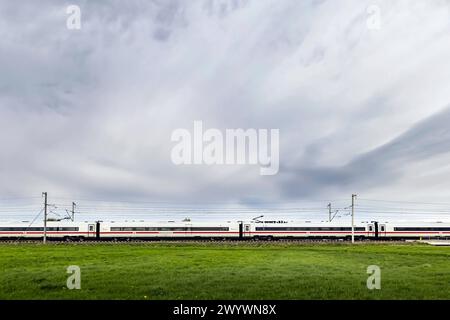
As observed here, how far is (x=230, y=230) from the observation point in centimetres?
7781

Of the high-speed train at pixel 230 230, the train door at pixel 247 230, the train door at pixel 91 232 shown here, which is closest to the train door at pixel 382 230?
the high-speed train at pixel 230 230

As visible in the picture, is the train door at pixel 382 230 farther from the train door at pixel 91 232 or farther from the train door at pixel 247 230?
the train door at pixel 91 232

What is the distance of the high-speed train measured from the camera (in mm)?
77188

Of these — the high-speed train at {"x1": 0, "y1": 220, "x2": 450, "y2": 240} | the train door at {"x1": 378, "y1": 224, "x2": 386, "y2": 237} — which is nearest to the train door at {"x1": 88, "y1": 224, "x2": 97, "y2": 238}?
the high-speed train at {"x1": 0, "y1": 220, "x2": 450, "y2": 240}

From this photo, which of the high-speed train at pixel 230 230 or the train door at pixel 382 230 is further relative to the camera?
the train door at pixel 382 230

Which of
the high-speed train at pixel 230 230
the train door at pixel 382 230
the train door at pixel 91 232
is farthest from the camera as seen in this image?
the train door at pixel 382 230

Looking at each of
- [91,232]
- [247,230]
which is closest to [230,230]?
[247,230]

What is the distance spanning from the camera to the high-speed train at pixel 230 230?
7719cm

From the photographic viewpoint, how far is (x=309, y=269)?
73.5 ft

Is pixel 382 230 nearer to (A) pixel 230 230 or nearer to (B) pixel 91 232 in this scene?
(A) pixel 230 230

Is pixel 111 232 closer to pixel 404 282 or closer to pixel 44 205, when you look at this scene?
pixel 44 205

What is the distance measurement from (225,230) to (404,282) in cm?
6119

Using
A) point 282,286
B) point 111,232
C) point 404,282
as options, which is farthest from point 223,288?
point 111,232

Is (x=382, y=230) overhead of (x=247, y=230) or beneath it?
overhead
